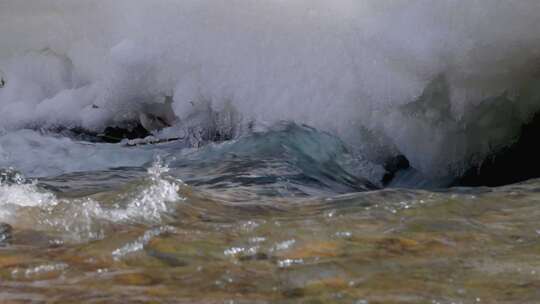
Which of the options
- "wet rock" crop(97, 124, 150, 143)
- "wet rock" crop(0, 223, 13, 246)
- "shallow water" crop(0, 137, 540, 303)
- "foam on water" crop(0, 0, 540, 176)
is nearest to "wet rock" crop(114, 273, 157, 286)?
"shallow water" crop(0, 137, 540, 303)

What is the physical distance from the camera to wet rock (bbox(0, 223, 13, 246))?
299cm

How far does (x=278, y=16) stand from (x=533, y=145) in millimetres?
2254

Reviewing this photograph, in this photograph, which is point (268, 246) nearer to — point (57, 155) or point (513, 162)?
point (513, 162)

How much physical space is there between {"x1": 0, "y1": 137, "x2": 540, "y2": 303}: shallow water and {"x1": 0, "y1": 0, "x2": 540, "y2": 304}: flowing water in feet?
0.04

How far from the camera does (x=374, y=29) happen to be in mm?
5902

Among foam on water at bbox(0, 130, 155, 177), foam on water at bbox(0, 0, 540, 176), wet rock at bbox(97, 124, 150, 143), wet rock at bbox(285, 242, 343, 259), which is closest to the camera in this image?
wet rock at bbox(285, 242, 343, 259)

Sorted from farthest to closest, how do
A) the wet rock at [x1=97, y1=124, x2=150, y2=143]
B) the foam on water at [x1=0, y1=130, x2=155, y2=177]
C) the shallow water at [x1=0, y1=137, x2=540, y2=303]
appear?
the wet rock at [x1=97, y1=124, x2=150, y2=143]
the foam on water at [x1=0, y1=130, x2=155, y2=177]
the shallow water at [x1=0, y1=137, x2=540, y2=303]

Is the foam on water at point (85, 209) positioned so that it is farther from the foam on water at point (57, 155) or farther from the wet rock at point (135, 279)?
the foam on water at point (57, 155)

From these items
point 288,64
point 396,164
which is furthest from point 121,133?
point 396,164

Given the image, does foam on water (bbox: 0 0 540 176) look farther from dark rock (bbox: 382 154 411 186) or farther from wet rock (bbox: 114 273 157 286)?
wet rock (bbox: 114 273 157 286)

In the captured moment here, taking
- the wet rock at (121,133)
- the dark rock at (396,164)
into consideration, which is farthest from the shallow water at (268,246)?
the wet rock at (121,133)

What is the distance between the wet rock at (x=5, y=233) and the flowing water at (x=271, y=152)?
2 centimetres

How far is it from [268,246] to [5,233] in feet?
3.26

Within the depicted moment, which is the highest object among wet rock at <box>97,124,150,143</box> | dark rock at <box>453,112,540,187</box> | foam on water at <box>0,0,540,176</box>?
foam on water at <box>0,0,540,176</box>
